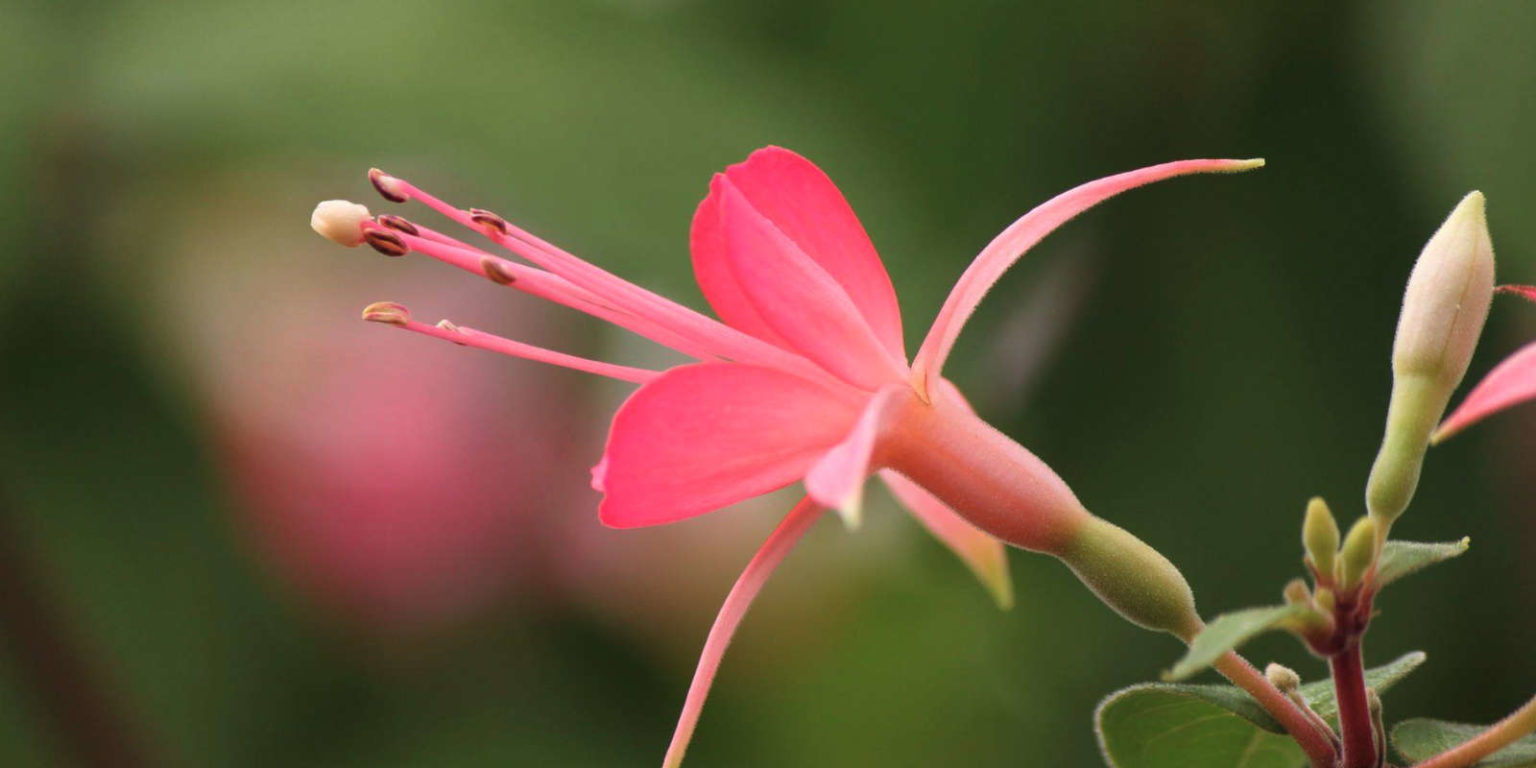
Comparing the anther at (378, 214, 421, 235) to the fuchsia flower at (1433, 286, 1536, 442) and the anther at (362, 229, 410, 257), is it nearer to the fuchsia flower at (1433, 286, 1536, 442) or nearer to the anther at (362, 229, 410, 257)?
the anther at (362, 229, 410, 257)

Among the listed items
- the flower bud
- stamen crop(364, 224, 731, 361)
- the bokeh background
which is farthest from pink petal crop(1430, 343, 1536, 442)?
the bokeh background

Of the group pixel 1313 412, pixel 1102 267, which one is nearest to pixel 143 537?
pixel 1102 267

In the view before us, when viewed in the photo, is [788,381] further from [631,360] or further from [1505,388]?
[631,360]

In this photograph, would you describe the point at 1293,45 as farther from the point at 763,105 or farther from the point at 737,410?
the point at 737,410

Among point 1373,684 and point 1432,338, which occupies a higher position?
point 1432,338

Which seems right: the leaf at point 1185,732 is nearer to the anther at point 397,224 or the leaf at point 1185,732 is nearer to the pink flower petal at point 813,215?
the pink flower petal at point 813,215

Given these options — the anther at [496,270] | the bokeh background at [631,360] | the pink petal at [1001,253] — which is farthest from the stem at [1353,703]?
the bokeh background at [631,360]

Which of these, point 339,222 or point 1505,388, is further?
point 339,222

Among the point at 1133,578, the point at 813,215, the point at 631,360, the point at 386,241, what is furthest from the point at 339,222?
the point at 631,360
